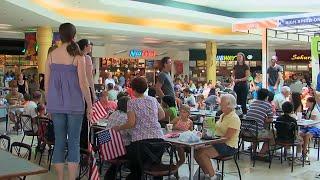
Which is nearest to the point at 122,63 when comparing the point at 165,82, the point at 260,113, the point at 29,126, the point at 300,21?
the point at 300,21

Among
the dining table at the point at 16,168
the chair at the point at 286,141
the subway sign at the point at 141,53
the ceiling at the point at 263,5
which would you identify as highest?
the ceiling at the point at 263,5

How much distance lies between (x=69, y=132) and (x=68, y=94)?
1.10ft

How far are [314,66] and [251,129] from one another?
361 cm

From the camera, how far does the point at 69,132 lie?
152 inches

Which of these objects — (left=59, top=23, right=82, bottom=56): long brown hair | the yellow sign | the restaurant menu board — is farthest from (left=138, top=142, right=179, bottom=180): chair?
the yellow sign

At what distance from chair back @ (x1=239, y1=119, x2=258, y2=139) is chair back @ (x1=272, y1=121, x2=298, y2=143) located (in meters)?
0.30

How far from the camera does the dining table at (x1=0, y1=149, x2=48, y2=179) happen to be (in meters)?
2.35

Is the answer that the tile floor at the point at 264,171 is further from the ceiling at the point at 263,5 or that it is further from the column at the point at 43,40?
the ceiling at the point at 263,5

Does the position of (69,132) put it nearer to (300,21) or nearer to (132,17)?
(300,21)

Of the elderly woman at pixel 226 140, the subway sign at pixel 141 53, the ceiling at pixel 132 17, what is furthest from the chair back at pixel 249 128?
the subway sign at pixel 141 53

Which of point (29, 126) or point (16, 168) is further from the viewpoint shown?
point (29, 126)

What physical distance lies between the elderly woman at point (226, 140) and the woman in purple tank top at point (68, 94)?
1.95 m

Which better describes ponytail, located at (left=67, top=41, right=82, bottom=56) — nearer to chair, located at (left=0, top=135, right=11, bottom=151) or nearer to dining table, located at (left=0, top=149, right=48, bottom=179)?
chair, located at (left=0, top=135, right=11, bottom=151)

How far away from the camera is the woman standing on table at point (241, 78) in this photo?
8859 millimetres
